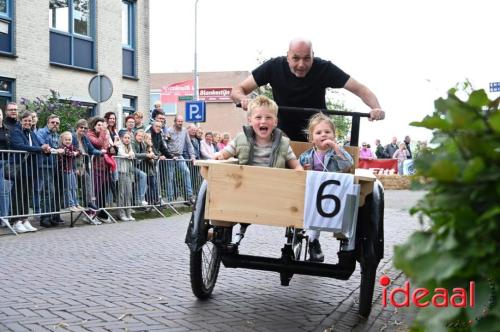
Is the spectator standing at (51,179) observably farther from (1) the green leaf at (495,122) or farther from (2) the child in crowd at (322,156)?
(1) the green leaf at (495,122)

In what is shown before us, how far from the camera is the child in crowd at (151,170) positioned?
1336cm

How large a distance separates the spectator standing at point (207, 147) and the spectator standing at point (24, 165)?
5.29m

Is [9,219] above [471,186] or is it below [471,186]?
below

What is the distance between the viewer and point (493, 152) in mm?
1387

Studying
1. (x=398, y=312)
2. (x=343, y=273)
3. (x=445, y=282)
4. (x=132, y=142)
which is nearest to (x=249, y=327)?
(x=343, y=273)

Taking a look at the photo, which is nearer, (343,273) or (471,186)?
(471,186)

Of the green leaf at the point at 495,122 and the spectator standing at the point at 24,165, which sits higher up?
the green leaf at the point at 495,122

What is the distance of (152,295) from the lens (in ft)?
18.2

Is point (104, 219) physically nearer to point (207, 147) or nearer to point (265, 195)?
point (207, 147)

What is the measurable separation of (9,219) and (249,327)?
268 inches

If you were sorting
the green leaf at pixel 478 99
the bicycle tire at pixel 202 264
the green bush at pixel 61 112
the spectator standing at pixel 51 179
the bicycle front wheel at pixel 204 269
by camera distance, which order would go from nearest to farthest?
the green leaf at pixel 478 99
the bicycle tire at pixel 202 264
the bicycle front wheel at pixel 204 269
the spectator standing at pixel 51 179
the green bush at pixel 61 112

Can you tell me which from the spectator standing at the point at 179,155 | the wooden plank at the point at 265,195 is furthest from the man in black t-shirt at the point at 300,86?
the spectator standing at the point at 179,155

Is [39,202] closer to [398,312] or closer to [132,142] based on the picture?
[132,142]

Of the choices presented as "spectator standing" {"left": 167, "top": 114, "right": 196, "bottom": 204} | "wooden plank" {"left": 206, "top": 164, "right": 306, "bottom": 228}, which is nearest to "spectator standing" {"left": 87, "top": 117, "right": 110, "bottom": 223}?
"spectator standing" {"left": 167, "top": 114, "right": 196, "bottom": 204}
